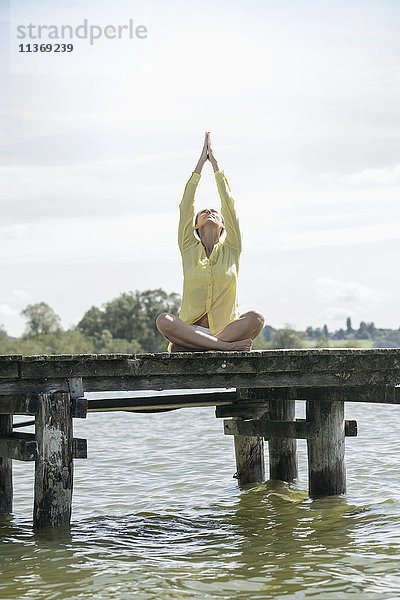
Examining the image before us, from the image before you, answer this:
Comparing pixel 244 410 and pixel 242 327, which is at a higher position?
pixel 242 327

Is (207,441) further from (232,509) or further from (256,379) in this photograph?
(256,379)

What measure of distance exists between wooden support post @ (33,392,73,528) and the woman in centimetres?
136

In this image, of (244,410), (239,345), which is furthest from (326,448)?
(239,345)

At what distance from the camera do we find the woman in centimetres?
862

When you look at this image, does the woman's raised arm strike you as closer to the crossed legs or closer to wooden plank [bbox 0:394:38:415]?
the crossed legs

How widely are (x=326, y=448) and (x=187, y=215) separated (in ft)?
9.63

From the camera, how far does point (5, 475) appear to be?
373 inches

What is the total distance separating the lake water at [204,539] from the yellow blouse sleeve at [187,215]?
2.89 metres

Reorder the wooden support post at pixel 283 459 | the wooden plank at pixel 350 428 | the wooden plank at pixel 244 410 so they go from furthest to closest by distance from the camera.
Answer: the wooden support post at pixel 283 459
the wooden plank at pixel 244 410
the wooden plank at pixel 350 428

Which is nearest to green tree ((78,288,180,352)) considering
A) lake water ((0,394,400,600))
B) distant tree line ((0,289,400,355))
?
distant tree line ((0,289,400,355))

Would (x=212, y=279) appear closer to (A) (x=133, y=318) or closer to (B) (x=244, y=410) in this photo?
(B) (x=244, y=410)

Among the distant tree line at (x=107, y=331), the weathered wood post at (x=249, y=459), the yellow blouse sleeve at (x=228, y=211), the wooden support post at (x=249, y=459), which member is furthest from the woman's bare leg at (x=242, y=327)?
the distant tree line at (x=107, y=331)

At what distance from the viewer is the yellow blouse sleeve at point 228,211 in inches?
350

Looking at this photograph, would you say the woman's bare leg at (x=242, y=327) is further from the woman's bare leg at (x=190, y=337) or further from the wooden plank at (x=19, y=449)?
the wooden plank at (x=19, y=449)
